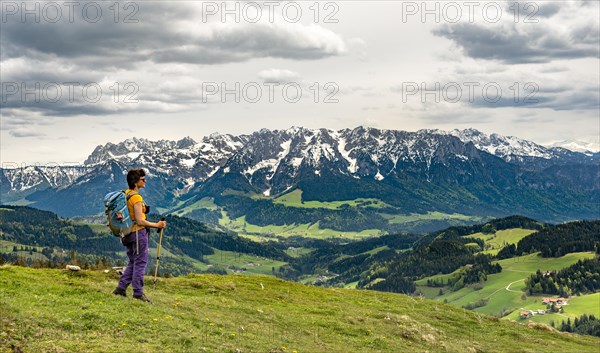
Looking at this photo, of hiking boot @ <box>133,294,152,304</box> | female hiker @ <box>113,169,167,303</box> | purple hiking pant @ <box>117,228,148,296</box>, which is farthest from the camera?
hiking boot @ <box>133,294,152,304</box>

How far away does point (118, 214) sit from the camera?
28.9m

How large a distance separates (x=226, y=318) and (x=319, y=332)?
7133mm

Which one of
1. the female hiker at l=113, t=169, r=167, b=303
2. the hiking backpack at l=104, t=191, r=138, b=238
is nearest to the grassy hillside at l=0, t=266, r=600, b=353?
the female hiker at l=113, t=169, r=167, b=303

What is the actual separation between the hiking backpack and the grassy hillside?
445cm

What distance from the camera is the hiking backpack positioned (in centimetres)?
2891

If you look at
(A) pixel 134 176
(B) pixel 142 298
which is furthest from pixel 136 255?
(A) pixel 134 176

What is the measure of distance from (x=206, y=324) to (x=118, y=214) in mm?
8710

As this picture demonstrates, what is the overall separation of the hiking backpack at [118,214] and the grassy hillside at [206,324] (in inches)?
175

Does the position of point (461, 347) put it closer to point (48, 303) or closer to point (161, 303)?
point (161, 303)

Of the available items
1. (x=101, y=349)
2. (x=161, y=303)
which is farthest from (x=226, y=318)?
(x=101, y=349)

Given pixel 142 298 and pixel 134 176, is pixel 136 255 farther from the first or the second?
pixel 134 176

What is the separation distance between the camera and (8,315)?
A: 24.2 meters

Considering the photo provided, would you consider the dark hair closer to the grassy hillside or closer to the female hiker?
the female hiker

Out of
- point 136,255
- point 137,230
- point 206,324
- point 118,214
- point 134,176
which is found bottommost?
point 206,324
